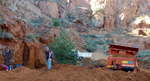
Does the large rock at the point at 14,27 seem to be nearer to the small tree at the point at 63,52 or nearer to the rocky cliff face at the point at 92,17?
the small tree at the point at 63,52

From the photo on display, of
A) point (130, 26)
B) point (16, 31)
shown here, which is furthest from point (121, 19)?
point (16, 31)

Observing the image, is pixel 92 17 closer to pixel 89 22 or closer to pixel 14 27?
pixel 89 22

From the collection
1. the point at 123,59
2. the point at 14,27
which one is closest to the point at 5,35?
the point at 14,27

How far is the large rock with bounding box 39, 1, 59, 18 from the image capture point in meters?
39.0

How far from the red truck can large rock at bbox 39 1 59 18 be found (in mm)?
34672

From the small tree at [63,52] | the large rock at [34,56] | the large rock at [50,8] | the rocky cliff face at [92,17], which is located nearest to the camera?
the small tree at [63,52]

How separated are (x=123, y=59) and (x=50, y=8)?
36.9 metres

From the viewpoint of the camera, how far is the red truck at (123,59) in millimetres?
6418

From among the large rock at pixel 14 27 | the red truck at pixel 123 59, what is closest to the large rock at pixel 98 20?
the large rock at pixel 14 27

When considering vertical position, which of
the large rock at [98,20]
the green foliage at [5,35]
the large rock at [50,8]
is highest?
the large rock at [50,8]

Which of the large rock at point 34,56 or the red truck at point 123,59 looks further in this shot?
the large rock at point 34,56

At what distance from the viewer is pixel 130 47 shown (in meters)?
7.25

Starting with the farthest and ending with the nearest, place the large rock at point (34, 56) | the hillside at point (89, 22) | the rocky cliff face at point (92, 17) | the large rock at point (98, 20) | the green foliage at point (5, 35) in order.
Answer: the large rock at point (98, 20) < the rocky cliff face at point (92, 17) < the hillside at point (89, 22) < the large rock at point (34, 56) < the green foliage at point (5, 35)

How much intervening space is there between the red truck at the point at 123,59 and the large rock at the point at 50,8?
34.7 m
